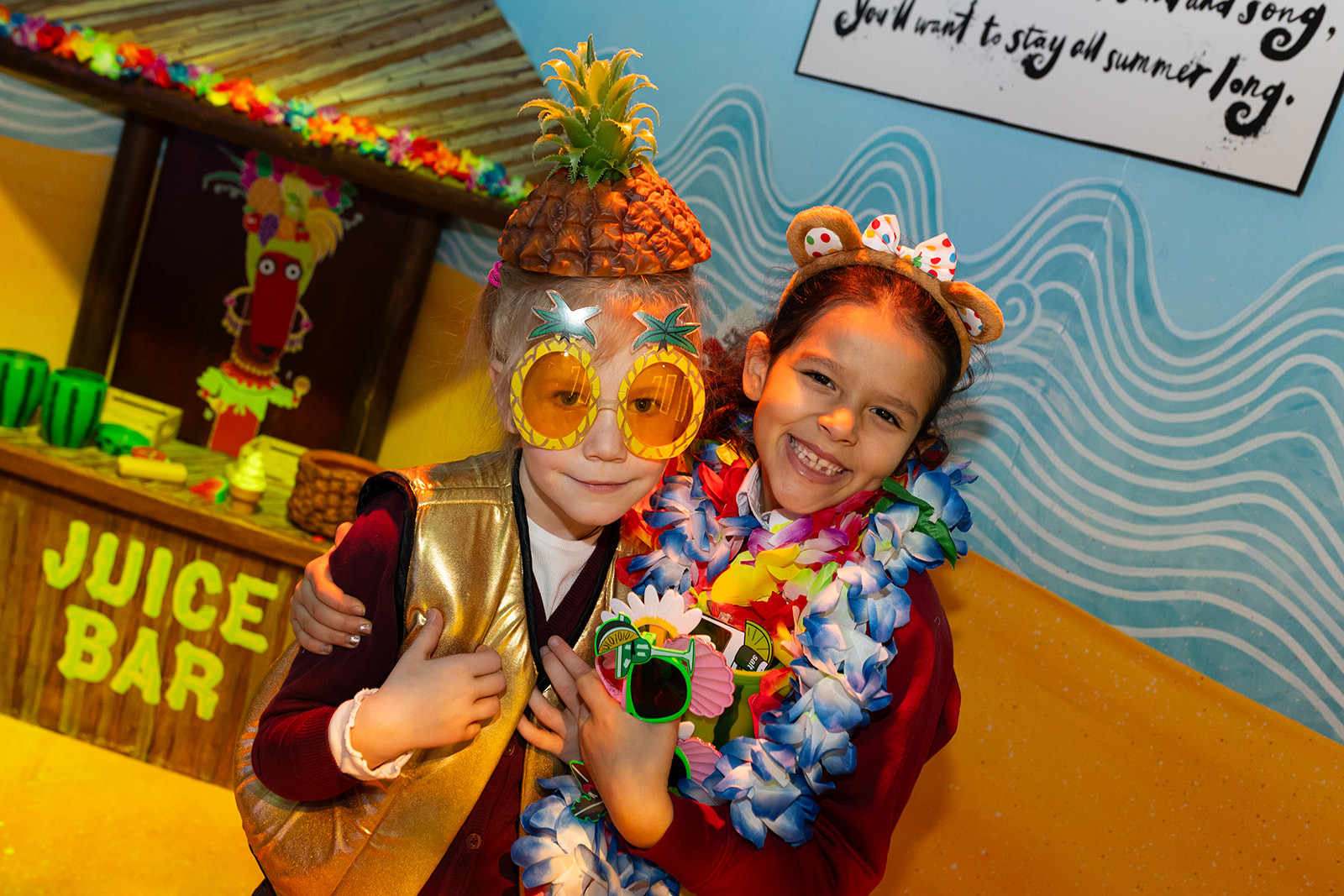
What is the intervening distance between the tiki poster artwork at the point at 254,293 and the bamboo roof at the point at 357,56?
330 mm

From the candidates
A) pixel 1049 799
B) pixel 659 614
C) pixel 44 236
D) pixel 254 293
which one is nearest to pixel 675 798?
pixel 659 614

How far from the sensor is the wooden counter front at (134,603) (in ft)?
8.07

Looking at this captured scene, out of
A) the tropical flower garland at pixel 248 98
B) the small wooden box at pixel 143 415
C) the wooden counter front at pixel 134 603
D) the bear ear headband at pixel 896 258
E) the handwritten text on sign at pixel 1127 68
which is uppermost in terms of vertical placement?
the handwritten text on sign at pixel 1127 68

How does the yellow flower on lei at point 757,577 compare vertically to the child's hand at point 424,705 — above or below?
above

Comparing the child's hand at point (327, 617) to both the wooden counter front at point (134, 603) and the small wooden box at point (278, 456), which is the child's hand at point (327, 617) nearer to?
the wooden counter front at point (134, 603)

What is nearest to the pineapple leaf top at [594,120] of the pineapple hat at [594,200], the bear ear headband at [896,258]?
the pineapple hat at [594,200]

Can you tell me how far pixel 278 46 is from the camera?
248 centimetres

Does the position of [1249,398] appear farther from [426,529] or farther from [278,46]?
[278,46]

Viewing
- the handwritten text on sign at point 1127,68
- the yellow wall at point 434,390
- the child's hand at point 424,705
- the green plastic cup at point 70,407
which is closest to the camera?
the child's hand at point 424,705

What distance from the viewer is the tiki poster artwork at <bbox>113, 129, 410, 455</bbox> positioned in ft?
9.04

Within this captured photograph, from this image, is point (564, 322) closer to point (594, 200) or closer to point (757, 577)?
point (594, 200)

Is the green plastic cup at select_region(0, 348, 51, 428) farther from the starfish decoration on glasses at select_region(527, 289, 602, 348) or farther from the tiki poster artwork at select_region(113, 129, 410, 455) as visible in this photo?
the starfish decoration on glasses at select_region(527, 289, 602, 348)

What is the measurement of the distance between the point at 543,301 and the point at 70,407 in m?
1.87

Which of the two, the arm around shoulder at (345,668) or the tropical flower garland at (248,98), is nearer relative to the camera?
the arm around shoulder at (345,668)
